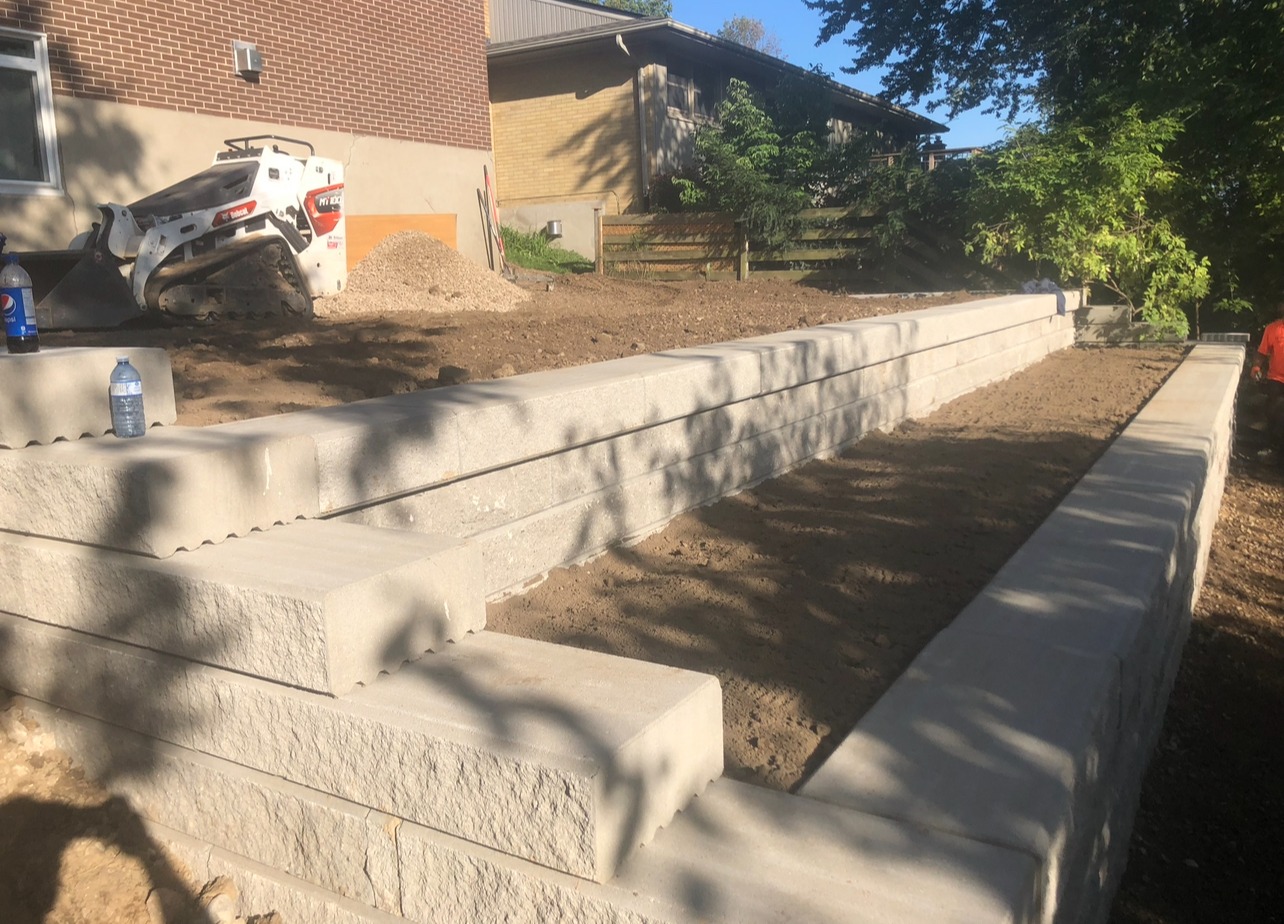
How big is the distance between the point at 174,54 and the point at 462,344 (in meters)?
6.96

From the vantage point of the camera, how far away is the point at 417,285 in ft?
35.2

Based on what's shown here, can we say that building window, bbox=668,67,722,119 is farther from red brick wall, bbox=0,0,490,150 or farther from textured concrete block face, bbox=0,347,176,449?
textured concrete block face, bbox=0,347,176,449

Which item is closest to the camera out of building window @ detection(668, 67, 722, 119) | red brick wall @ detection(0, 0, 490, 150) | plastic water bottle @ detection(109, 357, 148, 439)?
plastic water bottle @ detection(109, 357, 148, 439)

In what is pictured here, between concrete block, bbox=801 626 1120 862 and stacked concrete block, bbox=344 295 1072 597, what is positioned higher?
stacked concrete block, bbox=344 295 1072 597

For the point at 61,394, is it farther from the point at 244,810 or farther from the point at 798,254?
the point at 798,254

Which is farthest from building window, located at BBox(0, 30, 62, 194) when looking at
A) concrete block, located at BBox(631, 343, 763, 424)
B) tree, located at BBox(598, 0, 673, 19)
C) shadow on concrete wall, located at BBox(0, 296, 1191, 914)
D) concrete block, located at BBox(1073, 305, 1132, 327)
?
tree, located at BBox(598, 0, 673, 19)

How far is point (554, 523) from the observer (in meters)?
4.30

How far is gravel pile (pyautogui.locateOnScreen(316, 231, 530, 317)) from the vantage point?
953cm

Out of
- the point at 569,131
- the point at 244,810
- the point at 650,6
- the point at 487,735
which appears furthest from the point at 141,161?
the point at 650,6

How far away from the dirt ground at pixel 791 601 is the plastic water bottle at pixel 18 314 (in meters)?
0.62

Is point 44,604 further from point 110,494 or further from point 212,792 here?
point 212,792

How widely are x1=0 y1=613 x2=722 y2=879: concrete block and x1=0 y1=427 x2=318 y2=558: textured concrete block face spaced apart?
13.6 inches

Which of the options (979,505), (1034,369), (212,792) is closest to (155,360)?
(212,792)

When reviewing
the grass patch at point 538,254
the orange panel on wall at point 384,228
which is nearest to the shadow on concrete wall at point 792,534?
the orange panel on wall at point 384,228
